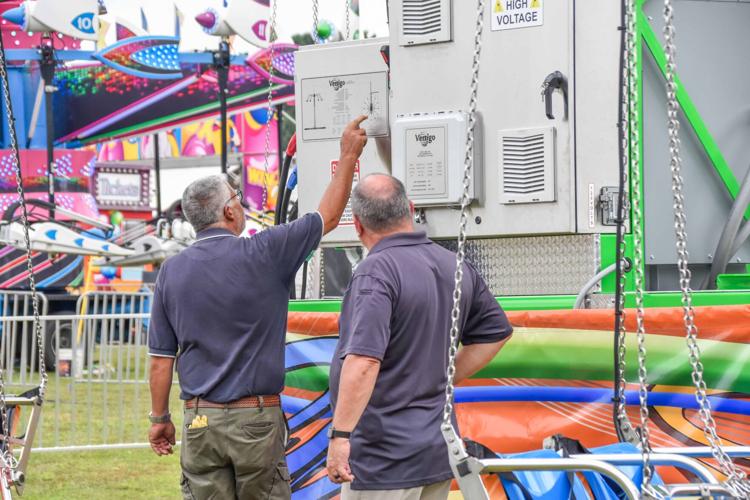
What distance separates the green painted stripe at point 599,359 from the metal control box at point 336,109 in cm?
116

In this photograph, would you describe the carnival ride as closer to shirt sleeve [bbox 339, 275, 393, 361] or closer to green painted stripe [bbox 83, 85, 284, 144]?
shirt sleeve [bbox 339, 275, 393, 361]

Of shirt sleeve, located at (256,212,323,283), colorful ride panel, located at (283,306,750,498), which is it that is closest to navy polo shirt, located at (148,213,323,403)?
shirt sleeve, located at (256,212,323,283)

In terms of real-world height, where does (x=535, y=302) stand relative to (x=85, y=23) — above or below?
below

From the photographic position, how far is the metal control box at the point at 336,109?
5281 mm

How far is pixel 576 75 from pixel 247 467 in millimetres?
2116

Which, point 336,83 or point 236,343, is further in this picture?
point 336,83

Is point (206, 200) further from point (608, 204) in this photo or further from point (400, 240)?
point (608, 204)

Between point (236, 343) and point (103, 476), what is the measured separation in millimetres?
4938

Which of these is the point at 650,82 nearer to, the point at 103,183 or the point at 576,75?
the point at 576,75

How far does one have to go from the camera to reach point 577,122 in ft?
15.5

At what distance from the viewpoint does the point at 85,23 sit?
17.6m

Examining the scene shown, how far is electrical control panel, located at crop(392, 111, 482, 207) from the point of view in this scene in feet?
16.0

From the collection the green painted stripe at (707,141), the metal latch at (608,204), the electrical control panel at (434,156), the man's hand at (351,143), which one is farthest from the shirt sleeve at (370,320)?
the green painted stripe at (707,141)

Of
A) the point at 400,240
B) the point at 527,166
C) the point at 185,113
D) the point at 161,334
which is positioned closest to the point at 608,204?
the point at 527,166
